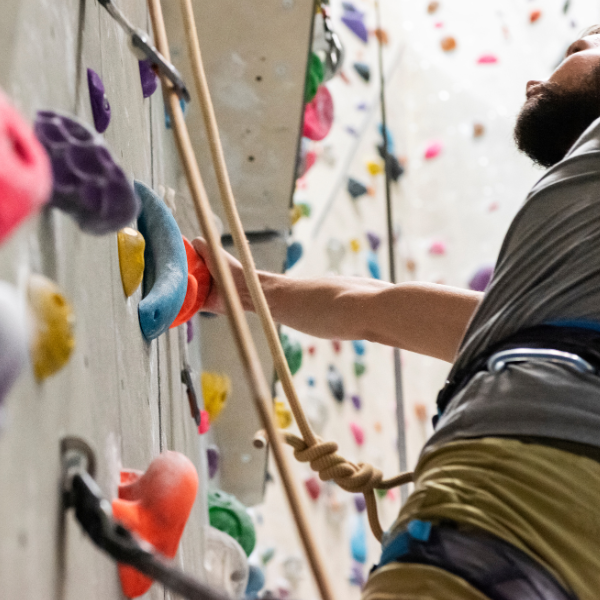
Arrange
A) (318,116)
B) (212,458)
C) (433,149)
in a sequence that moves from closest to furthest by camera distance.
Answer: (212,458)
(318,116)
(433,149)

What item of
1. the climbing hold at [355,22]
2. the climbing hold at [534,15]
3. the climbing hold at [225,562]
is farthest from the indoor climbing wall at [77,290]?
the climbing hold at [534,15]

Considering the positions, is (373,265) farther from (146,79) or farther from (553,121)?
(146,79)

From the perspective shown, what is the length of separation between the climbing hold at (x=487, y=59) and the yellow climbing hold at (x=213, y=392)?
2.69 metres

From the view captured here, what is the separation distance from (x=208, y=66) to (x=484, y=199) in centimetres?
253

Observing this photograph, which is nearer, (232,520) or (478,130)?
(232,520)

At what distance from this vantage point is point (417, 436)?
11.4ft

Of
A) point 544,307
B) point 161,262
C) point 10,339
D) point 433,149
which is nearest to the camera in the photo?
point 10,339

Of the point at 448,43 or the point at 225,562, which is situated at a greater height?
the point at 448,43

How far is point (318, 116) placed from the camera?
7.11ft

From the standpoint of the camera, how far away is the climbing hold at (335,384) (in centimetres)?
284

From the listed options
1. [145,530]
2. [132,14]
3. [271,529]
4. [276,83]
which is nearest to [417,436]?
[271,529]

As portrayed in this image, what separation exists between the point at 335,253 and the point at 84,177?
106 inches

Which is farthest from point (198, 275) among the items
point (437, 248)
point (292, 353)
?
point (437, 248)

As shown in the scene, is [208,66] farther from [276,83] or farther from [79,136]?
[79,136]
